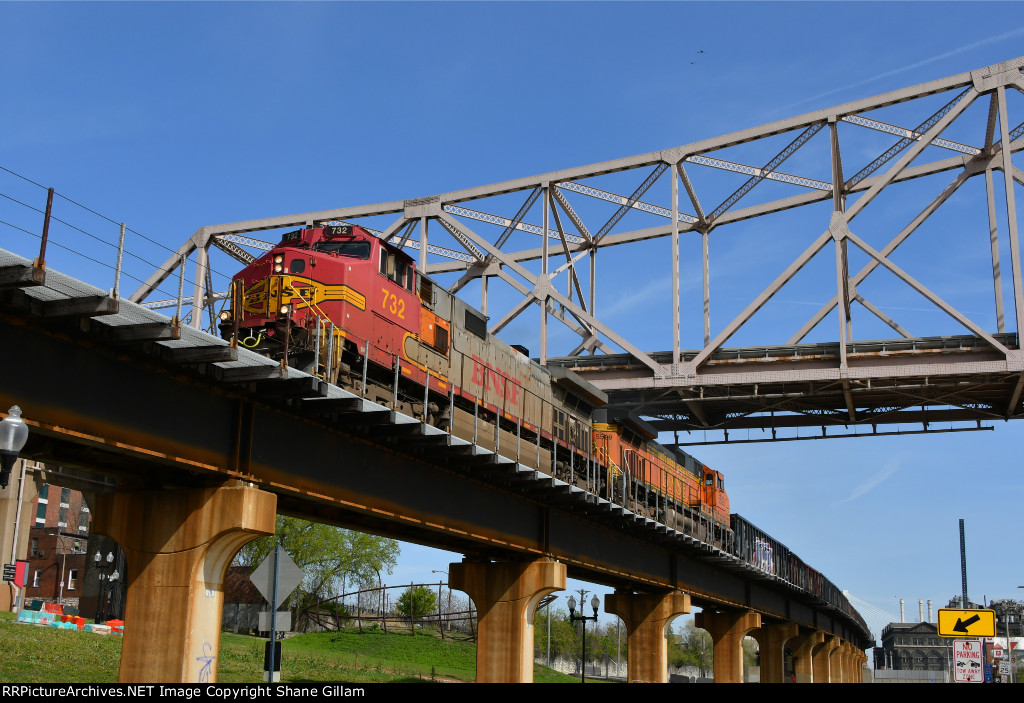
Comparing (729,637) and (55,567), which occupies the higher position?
(55,567)

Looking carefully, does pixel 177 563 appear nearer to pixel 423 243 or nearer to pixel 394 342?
pixel 394 342

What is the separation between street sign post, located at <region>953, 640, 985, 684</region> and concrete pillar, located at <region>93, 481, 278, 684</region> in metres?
14.3

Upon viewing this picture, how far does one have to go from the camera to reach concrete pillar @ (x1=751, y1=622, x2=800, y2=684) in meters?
61.8

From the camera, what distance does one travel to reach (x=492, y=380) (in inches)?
1141

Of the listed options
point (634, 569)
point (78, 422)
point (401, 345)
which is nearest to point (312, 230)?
point (401, 345)

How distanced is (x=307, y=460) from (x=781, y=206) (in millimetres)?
42133

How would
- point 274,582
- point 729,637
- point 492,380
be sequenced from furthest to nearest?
point 729,637 → point 492,380 → point 274,582

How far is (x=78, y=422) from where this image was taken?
13391 millimetres

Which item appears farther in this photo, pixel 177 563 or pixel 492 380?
pixel 492 380

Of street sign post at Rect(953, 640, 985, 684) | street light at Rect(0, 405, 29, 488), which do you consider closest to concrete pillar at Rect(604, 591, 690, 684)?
street sign post at Rect(953, 640, 985, 684)

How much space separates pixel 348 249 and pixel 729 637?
3537 cm

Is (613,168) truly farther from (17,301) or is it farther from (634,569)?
(17,301)

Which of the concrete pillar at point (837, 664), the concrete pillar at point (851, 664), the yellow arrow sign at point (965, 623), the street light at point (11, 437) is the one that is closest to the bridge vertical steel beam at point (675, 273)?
the yellow arrow sign at point (965, 623)

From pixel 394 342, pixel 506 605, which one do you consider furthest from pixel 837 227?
pixel 394 342
